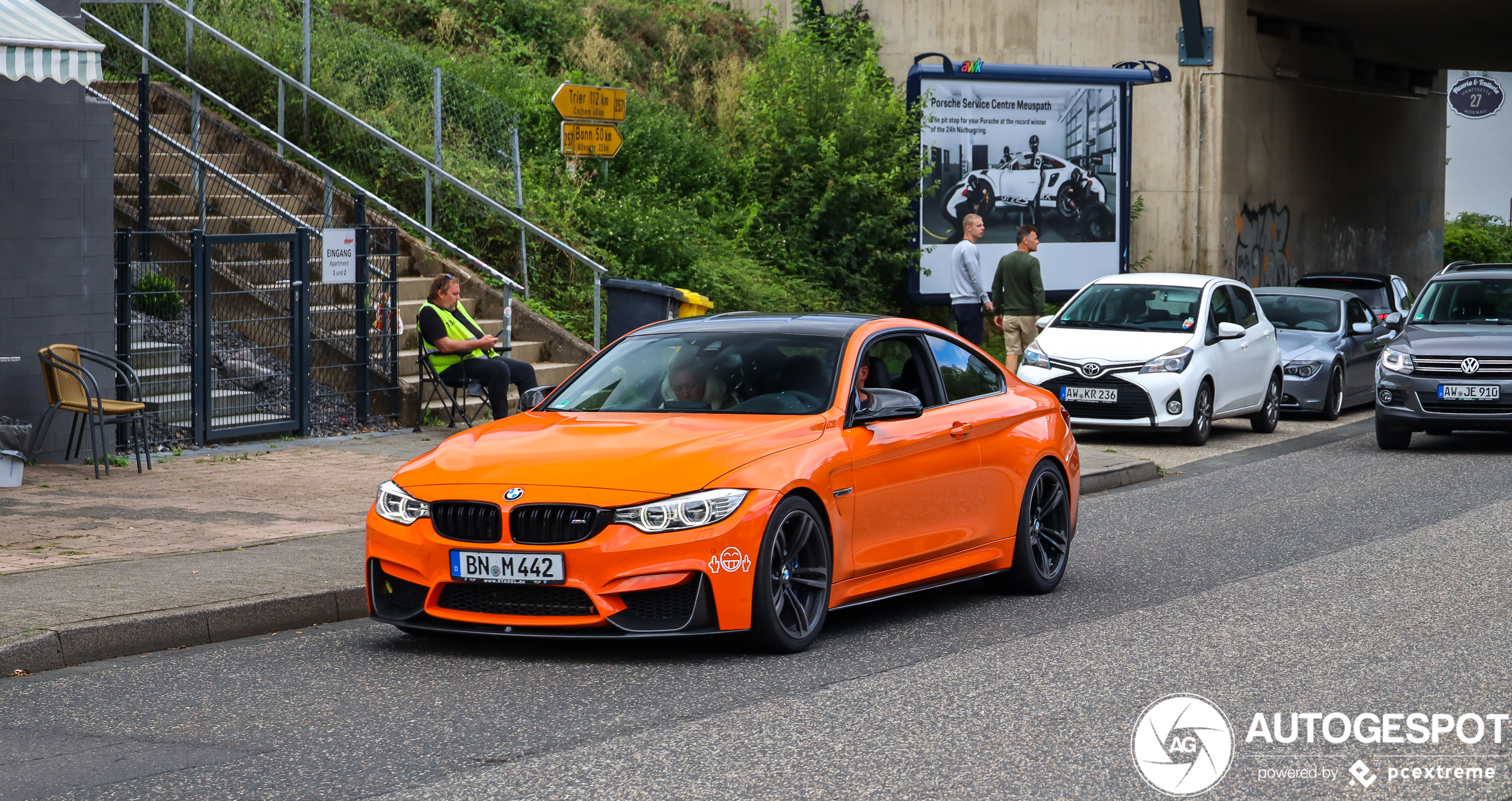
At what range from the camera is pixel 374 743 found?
5.76 meters

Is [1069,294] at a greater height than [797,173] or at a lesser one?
lesser

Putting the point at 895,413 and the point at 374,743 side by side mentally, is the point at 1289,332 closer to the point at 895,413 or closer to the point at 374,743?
the point at 895,413

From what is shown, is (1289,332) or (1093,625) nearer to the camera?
(1093,625)

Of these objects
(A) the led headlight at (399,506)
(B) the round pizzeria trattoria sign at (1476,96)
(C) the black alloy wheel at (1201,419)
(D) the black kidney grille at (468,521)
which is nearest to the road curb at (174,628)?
(A) the led headlight at (399,506)

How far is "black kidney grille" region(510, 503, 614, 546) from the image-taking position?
6.71 metres

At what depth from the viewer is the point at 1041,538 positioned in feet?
29.2

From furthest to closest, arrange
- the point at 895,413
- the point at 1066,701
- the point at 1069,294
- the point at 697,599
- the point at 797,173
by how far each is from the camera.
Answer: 1. the point at 1069,294
2. the point at 797,173
3. the point at 895,413
4. the point at 697,599
5. the point at 1066,701

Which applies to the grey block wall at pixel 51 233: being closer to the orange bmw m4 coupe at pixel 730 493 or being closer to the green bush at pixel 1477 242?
the orange bmw m4 coupe at pixel 730 493

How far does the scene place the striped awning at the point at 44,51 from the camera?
995 cm

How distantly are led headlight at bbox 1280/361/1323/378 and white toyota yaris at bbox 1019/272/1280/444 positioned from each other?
1.25 m

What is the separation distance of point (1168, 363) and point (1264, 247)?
45.9 ft

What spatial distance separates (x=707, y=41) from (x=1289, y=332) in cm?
1279

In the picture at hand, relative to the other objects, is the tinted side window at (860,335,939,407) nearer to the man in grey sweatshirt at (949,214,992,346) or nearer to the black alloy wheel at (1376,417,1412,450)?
the black alloy wheel at (1376,417,1412,450)

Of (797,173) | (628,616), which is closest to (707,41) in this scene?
(797,173)
